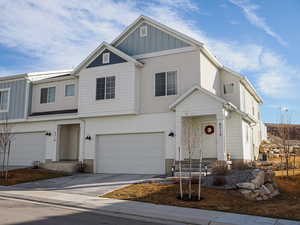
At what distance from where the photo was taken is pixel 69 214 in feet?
29.1

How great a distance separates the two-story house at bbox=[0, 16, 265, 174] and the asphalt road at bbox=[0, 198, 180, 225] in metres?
8.58

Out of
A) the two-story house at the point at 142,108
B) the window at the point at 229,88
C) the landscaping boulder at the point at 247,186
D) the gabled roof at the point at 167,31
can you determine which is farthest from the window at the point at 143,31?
the landscaping boulder at the point at 247,186

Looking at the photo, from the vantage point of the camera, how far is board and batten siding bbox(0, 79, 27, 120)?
23.1 meters

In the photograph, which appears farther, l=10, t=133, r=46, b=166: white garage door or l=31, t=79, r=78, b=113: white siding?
l=10, t=133, r=46, b=166: white garage door

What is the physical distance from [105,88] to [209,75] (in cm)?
686

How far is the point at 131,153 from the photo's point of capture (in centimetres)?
1911

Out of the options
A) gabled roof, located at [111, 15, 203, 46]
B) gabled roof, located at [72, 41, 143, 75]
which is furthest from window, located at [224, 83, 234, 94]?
gabled roof, located at [72, 41, 143, 75]

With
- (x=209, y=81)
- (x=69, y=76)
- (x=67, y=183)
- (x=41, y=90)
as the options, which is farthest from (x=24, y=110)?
(x=209, y=81)

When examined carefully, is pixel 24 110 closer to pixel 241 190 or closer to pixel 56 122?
pixel 56 122

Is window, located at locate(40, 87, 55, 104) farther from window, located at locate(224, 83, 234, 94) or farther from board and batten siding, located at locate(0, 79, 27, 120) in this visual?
window, located at locate(224, 83, 234, 94)

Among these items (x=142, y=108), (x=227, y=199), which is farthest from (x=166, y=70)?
(x=227, y=199)

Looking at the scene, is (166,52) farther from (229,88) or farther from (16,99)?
(16,99)

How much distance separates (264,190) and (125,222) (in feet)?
21.8

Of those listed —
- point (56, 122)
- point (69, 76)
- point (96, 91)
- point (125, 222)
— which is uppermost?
point (69, 76)
